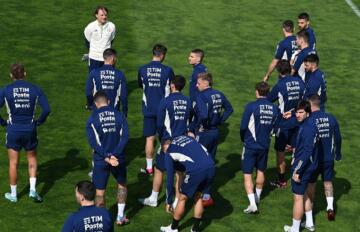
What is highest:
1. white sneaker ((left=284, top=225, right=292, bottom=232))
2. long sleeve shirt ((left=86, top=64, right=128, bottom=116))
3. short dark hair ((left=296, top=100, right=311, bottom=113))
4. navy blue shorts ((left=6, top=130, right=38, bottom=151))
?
long sleeve shirt ((left=86, top=64, right=128, bottom=116))

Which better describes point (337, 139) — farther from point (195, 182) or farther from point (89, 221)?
point (89, 221)

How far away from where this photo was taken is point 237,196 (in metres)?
12.6

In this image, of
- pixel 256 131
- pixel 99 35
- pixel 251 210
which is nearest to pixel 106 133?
pixel 256 131

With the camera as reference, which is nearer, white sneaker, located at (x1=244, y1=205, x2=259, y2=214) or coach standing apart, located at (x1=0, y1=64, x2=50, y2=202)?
coach standing apart, located at (x1=0, y1=64, x2=50, y2=202)

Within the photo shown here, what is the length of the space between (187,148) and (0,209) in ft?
11.2

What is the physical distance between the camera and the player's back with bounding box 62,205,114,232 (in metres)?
8.52

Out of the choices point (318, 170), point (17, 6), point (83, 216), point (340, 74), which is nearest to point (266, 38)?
point (340, 74)

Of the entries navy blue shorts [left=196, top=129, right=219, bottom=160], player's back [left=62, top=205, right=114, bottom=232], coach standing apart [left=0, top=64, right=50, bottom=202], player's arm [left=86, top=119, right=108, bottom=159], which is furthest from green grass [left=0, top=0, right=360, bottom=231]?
player's back [left=62, top=205, right=114, bottom=232]

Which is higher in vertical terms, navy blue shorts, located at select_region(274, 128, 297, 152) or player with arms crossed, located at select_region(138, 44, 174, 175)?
player with arms crossed, located at select_region(138, 44, 174, 175)

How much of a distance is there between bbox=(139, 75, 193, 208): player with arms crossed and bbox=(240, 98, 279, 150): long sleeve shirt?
0.95 m

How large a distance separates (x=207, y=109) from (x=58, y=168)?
318cm

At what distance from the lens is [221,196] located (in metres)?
12.5

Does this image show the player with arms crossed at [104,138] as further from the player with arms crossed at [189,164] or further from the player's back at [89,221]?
the player's back at [89,221]

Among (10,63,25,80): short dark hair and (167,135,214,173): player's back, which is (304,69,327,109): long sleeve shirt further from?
(10,63,25,80): short dark hair
